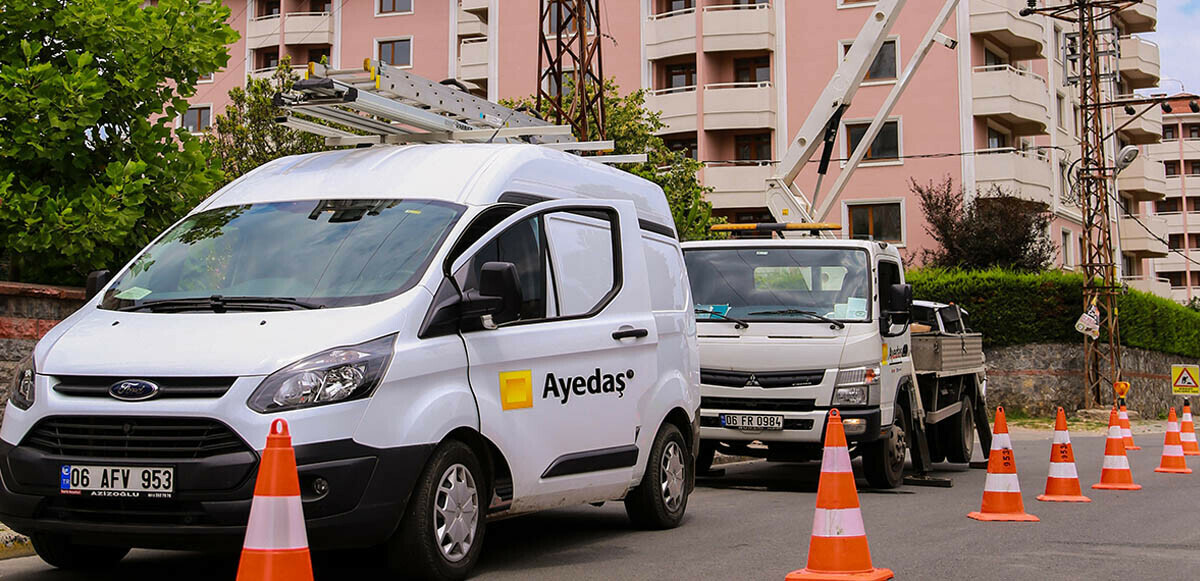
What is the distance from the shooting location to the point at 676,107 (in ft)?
145

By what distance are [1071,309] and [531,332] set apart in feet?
94.4

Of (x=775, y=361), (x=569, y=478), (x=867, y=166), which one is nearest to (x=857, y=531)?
(x=569, y=478)

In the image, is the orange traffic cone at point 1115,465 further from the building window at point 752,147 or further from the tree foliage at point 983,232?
the building window at point 752,147

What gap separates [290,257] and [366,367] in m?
1.20

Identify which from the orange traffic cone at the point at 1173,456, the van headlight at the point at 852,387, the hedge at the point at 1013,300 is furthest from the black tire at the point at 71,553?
the hedge at the point at 1013,300

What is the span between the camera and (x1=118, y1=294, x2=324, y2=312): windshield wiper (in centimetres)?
667

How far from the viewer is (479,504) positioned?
7.04 m

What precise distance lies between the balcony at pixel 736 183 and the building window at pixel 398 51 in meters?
15.4

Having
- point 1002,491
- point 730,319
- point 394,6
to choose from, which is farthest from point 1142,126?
point 1002,491

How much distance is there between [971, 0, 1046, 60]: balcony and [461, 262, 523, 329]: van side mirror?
37.5 meters

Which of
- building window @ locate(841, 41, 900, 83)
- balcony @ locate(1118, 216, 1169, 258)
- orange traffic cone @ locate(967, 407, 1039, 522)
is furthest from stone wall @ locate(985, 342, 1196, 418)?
balcony @ locate(1118, 216, 1169, 258)

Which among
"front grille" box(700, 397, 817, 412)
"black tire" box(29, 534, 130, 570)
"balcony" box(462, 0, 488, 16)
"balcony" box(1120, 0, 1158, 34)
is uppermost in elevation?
"balcony" box(1120, 0, 1158, 34)

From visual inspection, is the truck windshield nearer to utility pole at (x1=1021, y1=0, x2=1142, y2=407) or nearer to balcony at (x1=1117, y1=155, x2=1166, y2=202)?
utility pole at (x1=1021, y1=0, x2=1142, y2=407)

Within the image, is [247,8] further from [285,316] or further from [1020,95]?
[285,316]
